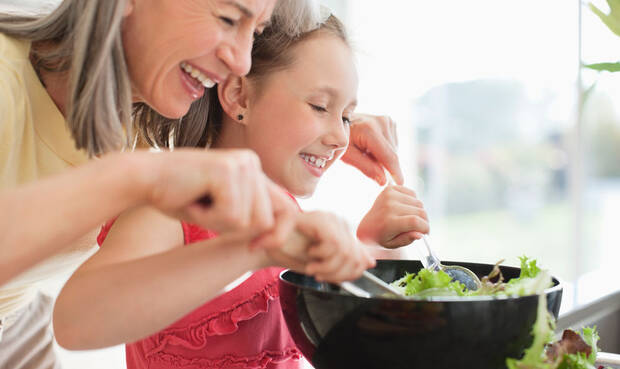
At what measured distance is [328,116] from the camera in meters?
1.13

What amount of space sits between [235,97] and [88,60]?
0.39m

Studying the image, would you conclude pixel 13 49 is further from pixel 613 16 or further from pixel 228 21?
pixel 613 16

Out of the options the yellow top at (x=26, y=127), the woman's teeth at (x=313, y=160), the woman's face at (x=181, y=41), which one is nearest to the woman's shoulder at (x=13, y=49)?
the yellow top at (x=26, y=127)

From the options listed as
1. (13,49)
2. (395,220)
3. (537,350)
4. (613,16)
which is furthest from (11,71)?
(613,16)

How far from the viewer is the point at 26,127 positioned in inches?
34.9

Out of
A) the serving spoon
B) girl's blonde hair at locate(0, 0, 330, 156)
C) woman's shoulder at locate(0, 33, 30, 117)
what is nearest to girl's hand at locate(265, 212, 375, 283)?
the serving spoon

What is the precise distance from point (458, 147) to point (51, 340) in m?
11.0

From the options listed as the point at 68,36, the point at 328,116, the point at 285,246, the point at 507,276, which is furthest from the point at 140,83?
the point at 507,276

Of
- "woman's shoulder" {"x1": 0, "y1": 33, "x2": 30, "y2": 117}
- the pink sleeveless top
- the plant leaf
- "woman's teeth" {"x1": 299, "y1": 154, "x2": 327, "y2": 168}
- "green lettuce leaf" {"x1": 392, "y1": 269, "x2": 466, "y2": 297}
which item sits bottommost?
the pink sleeveless top

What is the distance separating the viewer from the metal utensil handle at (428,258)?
0.87 meters

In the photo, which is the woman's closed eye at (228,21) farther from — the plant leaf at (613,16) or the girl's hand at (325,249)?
the plant leaf at (613,16)

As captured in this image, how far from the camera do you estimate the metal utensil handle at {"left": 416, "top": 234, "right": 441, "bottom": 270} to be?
0.87 m

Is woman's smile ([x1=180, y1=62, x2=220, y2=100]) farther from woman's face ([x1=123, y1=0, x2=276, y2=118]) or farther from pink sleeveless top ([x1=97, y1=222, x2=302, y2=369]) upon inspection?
pink sleeveless top ([x1=97, y1=222, x2=302, y2=369])

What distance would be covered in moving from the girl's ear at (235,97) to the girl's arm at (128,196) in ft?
2.11
